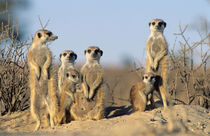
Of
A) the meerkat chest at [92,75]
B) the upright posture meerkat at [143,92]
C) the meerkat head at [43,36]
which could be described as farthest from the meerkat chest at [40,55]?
the upright posture meerkat at [143,92]

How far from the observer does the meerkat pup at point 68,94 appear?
17.2 ft

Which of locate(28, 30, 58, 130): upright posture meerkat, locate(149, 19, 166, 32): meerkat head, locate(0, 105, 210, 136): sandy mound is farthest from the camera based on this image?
locate(149, 19, 166, 32): meerkat head

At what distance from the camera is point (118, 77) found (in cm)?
1035

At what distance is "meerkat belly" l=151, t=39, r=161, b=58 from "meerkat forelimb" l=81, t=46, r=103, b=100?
90cm

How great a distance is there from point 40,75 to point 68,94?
21.3 inches

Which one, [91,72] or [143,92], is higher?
[91,72]

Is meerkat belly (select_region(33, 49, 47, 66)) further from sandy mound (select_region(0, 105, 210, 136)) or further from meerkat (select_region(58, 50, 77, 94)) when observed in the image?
sandy mound (select_region(0, 105, 210, 136))

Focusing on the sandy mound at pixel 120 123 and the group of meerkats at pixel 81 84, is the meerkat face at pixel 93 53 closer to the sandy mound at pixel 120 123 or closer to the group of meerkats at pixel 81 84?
the group of meerkats at pixel 81 84

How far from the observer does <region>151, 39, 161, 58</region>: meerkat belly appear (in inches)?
224

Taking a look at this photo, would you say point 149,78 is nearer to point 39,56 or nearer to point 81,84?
point 81,84

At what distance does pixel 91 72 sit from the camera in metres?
5.51

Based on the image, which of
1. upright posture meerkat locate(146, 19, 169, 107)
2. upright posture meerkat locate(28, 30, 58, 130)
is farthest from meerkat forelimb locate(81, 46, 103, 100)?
upright posture meerkat locate(146, 19, 169, 107)

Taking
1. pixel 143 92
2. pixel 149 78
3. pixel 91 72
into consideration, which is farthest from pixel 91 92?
pixel 149 78

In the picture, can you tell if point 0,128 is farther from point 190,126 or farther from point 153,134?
point 153,134
